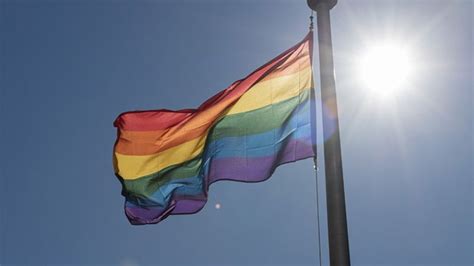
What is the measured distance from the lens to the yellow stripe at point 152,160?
12.4 meters

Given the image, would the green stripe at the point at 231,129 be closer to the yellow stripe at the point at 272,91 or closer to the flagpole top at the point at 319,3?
the yellow stripe at the point at 272,91

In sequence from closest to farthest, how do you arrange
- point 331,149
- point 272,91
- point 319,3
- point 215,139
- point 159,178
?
point 331,149 → point 319,3 → point 272,91 → point 215,139 → point 159,178

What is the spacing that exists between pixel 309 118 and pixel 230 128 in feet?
6.22

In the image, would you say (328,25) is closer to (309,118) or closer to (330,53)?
(330,53)

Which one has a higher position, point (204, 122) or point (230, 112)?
point (230, 112)

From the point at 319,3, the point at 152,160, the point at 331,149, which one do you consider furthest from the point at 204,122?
the point at 331,149

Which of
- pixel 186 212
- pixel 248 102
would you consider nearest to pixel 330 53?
pixel 248 102

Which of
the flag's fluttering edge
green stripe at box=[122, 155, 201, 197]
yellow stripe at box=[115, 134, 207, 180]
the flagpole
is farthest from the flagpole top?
green stripe at box=[122, 155, 201, 197]

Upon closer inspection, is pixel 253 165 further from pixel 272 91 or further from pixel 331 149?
pixel 331 149

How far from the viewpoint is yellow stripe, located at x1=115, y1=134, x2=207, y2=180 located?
490 inches

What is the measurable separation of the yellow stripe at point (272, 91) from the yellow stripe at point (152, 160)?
1.11 metres

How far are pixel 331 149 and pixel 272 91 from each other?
12.1ft

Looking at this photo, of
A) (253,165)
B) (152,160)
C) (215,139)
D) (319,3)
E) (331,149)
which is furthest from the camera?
(152,160)

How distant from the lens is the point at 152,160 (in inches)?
504
